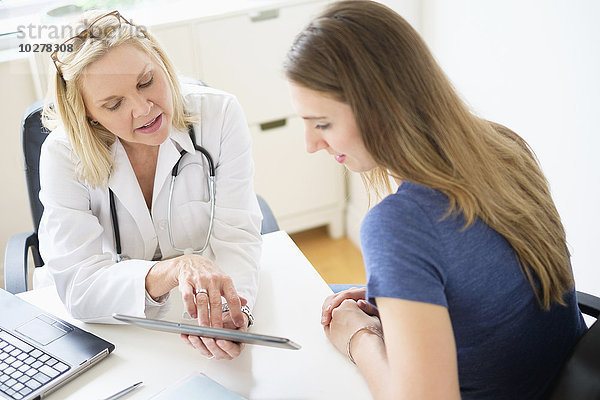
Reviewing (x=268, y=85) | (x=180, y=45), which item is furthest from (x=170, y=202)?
(x=268, y=85)

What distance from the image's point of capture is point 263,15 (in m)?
2.55

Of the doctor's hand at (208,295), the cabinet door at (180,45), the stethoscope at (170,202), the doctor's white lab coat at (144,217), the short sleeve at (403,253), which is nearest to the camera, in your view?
the short sleeve at (403,253)

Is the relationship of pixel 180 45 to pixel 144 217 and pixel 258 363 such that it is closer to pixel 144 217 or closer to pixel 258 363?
pixel 144 217

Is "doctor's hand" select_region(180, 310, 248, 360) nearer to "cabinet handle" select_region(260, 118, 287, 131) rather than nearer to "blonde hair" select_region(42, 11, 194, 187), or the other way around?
"blonde hair" select_region(42, 11, 194, 187)

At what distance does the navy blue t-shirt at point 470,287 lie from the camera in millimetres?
999

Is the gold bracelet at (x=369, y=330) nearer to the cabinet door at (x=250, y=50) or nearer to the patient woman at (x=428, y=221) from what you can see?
the patient woman at (x=428, y=221)

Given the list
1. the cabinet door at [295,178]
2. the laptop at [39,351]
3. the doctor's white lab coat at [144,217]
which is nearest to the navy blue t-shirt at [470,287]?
the doctor's white lab coat at [144,217]

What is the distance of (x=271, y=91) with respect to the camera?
267 centimetres

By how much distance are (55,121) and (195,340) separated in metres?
0.67

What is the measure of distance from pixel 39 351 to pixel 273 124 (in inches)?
66.1

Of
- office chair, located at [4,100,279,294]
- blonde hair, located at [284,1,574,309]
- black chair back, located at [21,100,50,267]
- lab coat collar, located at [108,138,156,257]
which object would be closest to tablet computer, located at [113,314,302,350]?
blonde hair, located at [284,1,574,309]

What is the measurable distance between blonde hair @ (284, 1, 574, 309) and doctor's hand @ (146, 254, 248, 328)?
16.4 inches

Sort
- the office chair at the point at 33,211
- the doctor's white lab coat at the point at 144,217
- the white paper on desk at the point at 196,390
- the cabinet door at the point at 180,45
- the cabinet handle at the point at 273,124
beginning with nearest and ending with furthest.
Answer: the white paper on desk at the point at 196,390
the doctor's white lab coat at the point at 144,217
the office chair at the point at 33,211
the cabinet door at the point at 180,45
the cabinet handle at the point at 273,124

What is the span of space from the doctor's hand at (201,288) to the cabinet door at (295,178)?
4.64ft
